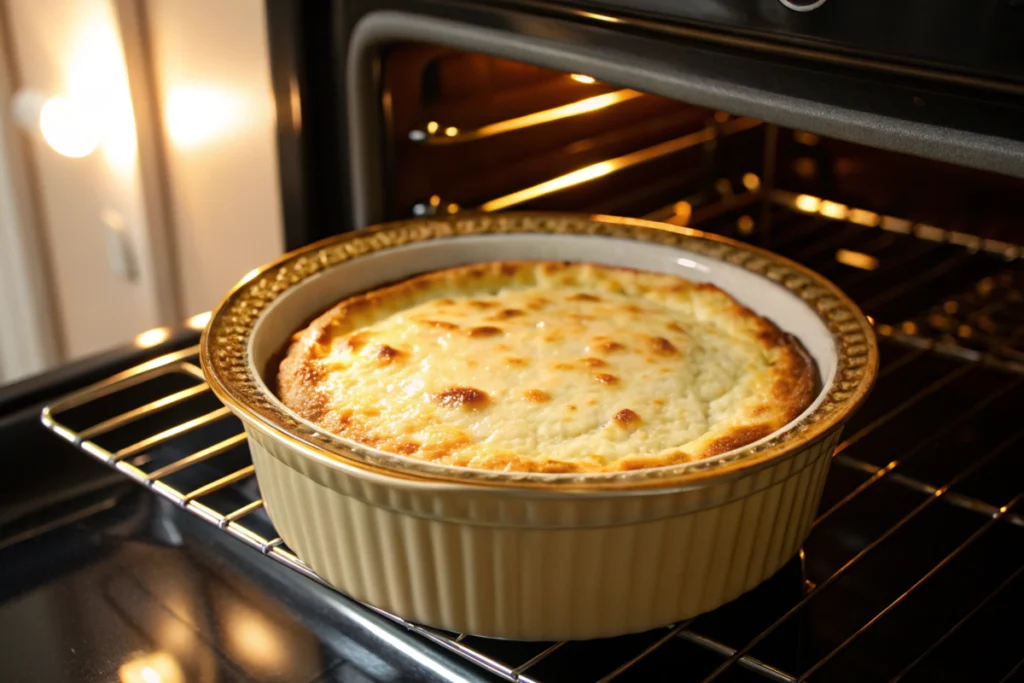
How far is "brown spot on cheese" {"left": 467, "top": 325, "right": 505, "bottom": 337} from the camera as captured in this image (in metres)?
0.85

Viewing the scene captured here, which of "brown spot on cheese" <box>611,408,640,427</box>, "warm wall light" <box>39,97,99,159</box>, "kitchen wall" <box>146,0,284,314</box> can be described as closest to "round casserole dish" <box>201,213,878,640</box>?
"brown spot on cheese" <box>611,408,640,427</box>

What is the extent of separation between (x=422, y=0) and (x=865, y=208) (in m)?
0.71

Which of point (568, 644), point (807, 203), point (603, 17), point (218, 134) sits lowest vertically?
point (568, 644)

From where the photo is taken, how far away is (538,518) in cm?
61

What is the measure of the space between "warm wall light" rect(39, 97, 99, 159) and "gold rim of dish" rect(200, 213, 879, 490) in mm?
648

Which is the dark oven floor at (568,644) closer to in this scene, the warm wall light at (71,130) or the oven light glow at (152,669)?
the oven light glow at (152,669)

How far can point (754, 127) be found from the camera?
1.40m

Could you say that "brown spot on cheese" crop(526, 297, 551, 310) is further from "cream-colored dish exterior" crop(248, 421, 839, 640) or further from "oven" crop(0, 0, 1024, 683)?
"cream-colored dish exterior" crop(248, 421, 839, 640)

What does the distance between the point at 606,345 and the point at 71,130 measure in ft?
3.07

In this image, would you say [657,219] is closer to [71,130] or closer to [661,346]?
[661,346]

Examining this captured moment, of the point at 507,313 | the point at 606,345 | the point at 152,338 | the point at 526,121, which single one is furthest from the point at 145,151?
the point at 606,345

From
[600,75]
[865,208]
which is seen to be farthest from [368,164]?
[865,208]

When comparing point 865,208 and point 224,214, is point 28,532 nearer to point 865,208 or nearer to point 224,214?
point 224,214

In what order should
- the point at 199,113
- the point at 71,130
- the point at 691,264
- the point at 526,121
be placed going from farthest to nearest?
the point at 71,130, the point at 199,113, the point at 526,121, the point at 691,264
